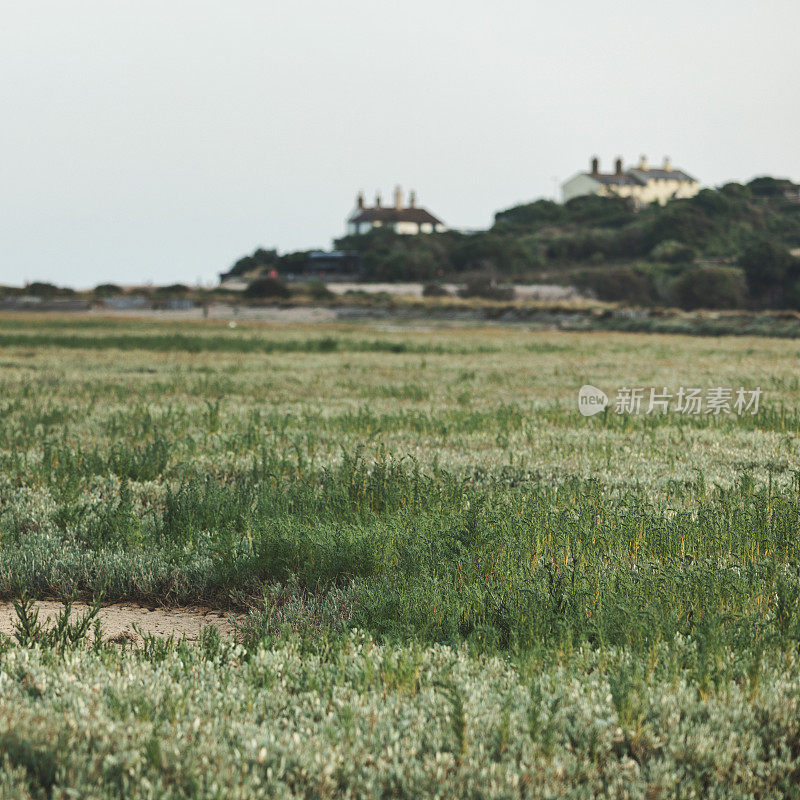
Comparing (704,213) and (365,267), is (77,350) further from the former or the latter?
(704,213)

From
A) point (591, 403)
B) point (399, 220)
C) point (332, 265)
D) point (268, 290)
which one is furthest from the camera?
point (399, 220)

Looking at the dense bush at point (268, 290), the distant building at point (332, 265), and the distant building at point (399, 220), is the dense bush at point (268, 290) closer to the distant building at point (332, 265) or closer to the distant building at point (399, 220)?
the distant building at point (332, 265)

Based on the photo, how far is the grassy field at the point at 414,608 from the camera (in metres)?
3.99

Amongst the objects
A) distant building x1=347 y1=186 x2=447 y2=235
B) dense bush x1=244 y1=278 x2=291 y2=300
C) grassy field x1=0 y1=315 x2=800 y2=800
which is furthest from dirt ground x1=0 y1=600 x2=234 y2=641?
distant building x1=347 y1=186 x2=447 y2=235

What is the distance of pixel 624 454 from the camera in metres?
11.7

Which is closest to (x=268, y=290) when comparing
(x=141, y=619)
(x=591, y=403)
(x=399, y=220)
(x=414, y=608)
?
(x=399, y=220)

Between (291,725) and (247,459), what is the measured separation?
23.9ft

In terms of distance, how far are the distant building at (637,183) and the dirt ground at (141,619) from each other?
180 m

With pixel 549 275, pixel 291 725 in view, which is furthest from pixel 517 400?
pixel 549 275

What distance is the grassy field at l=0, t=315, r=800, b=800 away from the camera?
3.99m

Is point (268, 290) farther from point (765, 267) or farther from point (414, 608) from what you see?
point (414, 608)

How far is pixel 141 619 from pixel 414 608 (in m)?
1.97

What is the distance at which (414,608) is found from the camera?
567cm

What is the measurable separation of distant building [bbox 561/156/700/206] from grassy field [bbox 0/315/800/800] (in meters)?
175
